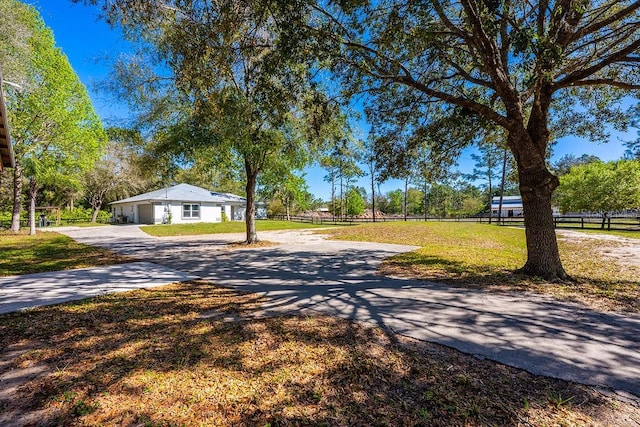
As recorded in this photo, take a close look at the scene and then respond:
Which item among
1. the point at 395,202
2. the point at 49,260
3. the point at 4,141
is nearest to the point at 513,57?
the point at 49,260

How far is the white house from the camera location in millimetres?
27859

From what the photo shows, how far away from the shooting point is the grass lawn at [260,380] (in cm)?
205

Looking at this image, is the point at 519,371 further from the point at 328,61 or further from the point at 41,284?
the point at 41,284

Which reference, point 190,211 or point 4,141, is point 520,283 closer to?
point 4,141

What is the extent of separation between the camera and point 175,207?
28.8m

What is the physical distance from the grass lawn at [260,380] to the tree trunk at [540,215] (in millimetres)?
4405

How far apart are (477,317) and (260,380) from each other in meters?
3.10

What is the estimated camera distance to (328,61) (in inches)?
246

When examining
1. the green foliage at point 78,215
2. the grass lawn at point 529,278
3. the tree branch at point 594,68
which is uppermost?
the tree branch at point 594,68

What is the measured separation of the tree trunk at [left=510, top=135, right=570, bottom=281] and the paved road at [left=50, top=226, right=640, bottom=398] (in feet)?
5.41

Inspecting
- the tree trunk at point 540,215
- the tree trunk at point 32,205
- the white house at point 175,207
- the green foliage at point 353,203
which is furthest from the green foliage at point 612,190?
the tree trunk at point 32,205

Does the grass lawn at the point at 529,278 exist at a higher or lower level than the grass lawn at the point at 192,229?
lower

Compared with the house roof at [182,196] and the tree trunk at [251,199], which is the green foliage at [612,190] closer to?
the tree trunk at [251,199]

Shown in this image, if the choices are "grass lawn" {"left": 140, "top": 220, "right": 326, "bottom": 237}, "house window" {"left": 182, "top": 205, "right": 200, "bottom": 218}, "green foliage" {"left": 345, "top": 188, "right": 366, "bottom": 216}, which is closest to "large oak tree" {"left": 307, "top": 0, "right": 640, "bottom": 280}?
"grass lawn" {"left": 140, "top": 220, "right": 326, "bottom": 237}
